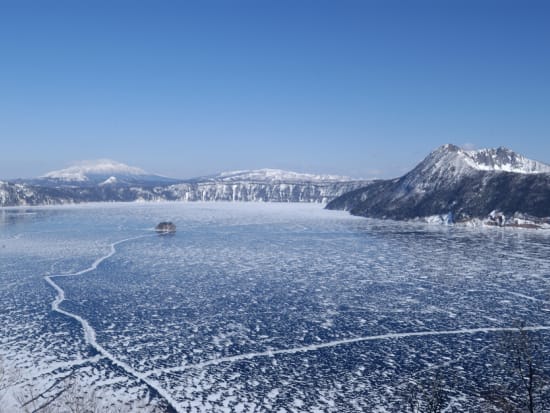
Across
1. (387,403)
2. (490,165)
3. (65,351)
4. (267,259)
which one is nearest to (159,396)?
(65,351)

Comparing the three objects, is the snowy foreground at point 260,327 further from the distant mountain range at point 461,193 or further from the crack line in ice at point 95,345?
the distant mountain range at point 461,193

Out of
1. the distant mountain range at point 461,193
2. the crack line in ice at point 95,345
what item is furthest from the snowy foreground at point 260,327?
the distant mountain range at point 461,193

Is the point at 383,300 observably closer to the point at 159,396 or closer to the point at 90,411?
the point at 159,396

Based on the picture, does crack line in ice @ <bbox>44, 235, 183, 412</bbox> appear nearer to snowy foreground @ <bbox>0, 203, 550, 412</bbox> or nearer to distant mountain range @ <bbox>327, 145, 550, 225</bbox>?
snowy foreground @ <bbox>0, 203, 550, 412</bbox>

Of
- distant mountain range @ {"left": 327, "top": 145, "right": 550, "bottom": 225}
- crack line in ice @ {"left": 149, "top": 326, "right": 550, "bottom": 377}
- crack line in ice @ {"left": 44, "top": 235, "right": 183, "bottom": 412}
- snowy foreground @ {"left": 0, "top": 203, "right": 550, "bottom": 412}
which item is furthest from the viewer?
distant mountain range @ {"left": 327, "top": 145, "right": 550, "bottom": 225}

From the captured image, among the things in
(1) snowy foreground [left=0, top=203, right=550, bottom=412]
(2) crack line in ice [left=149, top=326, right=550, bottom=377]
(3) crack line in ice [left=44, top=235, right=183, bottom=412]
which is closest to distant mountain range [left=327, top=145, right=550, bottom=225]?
(1) snowy foreground [left=0, top=203, right=550, bottom=412]

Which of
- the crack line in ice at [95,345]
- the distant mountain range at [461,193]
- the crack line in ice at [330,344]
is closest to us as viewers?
the crack line in ice at [95,345]
